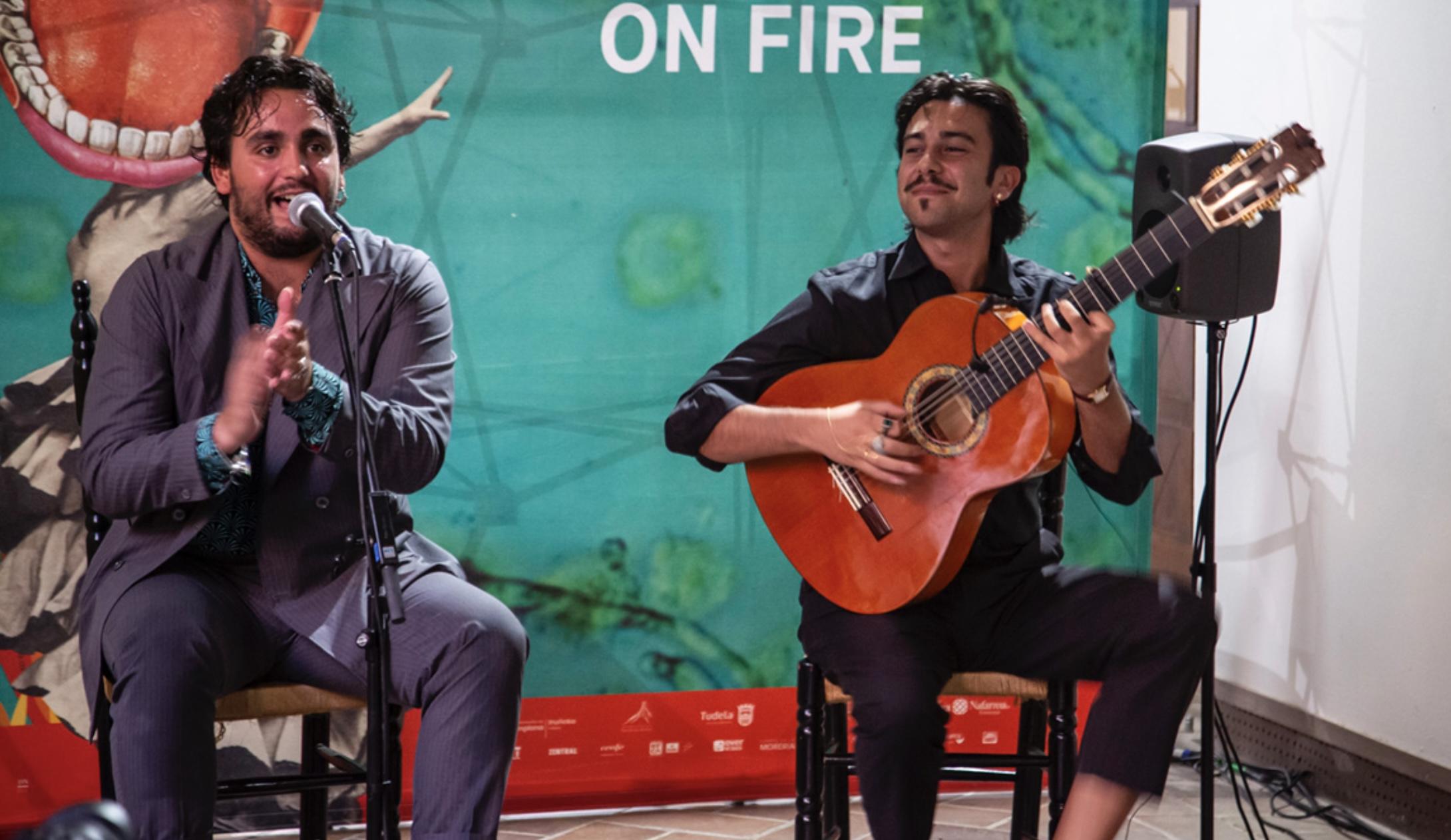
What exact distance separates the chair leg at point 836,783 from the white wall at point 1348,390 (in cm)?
150

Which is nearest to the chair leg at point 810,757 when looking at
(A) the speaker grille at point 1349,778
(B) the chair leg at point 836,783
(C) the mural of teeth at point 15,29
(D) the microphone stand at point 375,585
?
(B) the chair leg at point 836,783

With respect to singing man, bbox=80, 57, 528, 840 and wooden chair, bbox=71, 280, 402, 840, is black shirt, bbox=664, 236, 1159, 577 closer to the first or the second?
singing man, bbox=80, 57, 528, 840

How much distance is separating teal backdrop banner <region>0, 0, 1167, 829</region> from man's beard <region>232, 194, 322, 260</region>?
706mm

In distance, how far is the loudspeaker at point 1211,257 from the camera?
2980mm

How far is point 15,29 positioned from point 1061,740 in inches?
104

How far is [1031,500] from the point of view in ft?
8.65

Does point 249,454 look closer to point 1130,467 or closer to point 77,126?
point 77,126

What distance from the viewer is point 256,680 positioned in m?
2.36

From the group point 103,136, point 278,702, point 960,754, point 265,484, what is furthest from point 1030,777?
point 103,136

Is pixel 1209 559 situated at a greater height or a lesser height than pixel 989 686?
greater

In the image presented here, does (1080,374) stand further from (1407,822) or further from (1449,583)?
(1407,822)

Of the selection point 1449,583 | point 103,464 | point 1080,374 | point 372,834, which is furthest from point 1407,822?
point 103,464

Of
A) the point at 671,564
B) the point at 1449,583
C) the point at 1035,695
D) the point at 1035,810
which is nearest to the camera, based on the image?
the point at 1035,695

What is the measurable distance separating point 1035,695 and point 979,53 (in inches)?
66.5
